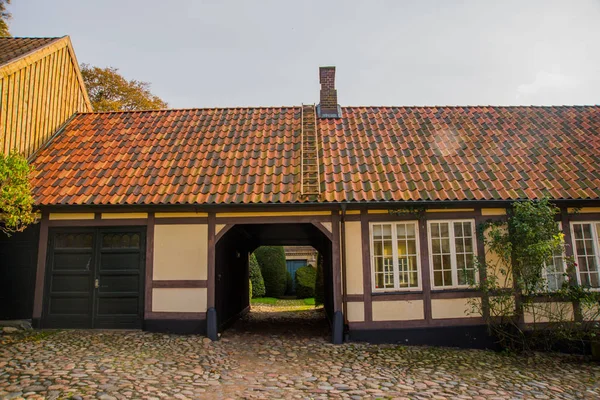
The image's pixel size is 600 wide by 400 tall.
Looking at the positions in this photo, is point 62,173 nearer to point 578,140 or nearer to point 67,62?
point 67,62

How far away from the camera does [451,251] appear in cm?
884

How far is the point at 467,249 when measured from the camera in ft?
29.1

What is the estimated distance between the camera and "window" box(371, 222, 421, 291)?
8758 mm

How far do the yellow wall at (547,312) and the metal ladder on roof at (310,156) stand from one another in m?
5.21

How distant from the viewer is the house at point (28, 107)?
9031mm

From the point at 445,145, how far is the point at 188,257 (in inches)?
279

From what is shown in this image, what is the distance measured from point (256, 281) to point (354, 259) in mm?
13359

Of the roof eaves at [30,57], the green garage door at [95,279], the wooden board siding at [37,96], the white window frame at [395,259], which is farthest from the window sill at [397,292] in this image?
the roof eaves at [30,57]

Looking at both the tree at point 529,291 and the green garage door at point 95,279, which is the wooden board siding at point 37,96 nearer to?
the green garage door at point 95,279

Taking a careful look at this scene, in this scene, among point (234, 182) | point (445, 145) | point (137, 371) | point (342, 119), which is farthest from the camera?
point (342, 119)

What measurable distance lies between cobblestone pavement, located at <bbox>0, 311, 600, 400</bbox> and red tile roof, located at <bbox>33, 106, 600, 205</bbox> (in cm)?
292

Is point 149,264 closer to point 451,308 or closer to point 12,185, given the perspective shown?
point 12,185

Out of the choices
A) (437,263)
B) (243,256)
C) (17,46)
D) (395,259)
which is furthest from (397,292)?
(17,46)

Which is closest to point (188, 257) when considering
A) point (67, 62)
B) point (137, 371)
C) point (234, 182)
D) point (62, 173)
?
point (234, 182)
